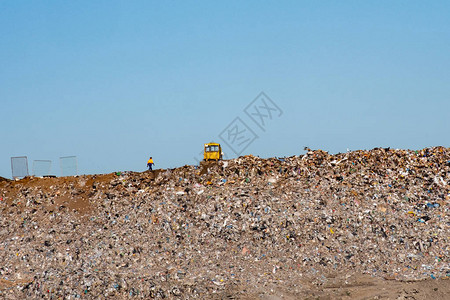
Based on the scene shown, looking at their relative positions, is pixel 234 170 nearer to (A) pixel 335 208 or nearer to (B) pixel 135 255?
(A) pixel 335 208

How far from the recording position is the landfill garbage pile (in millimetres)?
12922

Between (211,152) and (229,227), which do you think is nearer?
(229,227)

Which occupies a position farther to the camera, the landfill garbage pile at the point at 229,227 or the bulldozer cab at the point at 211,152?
the bulldozer cab at the point at 211,152

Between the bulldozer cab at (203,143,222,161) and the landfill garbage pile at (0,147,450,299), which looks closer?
the landfill garbage pile at (0,147,450,299)

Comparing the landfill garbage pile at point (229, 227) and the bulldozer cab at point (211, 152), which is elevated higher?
the bulldozer cab at point (211, 152)

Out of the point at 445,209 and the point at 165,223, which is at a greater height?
the point at 165,223

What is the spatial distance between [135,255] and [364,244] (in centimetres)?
751

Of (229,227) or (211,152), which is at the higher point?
(211,152)

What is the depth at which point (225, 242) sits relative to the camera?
1526cm

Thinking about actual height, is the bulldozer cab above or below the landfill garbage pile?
above

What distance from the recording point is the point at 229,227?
15820mm

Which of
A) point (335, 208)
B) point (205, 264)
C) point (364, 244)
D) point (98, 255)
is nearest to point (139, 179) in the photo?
point (98, 255)

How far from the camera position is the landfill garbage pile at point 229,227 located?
42.4 ft

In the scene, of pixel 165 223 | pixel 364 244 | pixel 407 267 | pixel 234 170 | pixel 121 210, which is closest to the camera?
pixel 407 267
